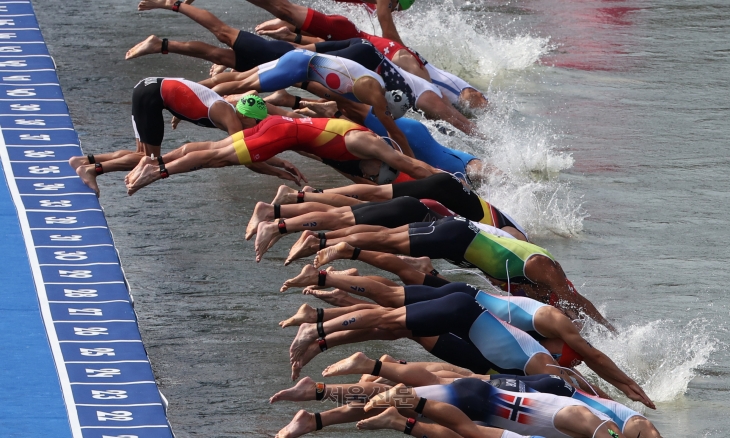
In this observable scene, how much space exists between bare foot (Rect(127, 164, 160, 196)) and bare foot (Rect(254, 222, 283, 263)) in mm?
1028

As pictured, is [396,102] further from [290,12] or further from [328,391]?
[328,391]

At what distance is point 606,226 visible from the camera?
9.68 metres

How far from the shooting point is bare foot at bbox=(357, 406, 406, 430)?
19.2 ft

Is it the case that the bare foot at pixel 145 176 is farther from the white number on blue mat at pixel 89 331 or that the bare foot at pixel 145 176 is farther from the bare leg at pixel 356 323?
the bare leg at pixel 356 323

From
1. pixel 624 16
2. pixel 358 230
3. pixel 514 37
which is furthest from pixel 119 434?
pixel 624 16

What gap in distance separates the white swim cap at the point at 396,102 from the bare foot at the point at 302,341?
2.94 meters

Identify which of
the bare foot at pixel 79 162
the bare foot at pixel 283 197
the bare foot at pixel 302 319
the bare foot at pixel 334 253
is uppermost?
the bare foot at pixel 334 253

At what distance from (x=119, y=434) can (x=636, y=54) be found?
29.3 feet

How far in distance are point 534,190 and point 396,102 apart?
5.25ft

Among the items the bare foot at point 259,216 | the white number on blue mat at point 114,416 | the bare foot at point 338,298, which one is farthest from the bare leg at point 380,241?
the white number on blue mat at point 114,416

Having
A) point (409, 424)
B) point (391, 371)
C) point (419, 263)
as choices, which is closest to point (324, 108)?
point (419, 263)

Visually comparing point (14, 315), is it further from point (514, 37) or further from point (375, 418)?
point (514, 37)

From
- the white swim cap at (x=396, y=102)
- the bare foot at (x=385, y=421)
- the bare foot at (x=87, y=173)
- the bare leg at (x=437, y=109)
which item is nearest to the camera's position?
the bare foot at (x=385, y=421)

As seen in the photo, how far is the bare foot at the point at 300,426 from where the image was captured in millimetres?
5957
